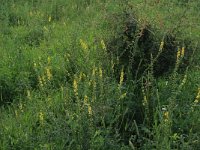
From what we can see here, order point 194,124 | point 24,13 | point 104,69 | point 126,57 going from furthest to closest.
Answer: point 24,13 → point 126,57 → point 104,69 → point 194,124

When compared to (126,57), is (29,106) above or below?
below

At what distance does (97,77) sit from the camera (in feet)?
11.9

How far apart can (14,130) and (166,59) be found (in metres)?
1.91

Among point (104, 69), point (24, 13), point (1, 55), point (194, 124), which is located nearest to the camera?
point (194, 124)

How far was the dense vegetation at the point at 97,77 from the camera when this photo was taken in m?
3.26

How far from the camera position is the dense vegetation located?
10.7 ft

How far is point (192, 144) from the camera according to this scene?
10.6 feet

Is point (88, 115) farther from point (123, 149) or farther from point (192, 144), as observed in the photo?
point (192, 144)

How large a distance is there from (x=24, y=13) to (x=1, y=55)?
5.47ft

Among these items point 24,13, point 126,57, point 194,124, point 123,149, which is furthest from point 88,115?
point 24,13

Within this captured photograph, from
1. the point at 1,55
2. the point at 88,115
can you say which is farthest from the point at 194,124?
the point at 1,55

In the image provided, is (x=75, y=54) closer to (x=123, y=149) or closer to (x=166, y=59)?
(x=166, y=59)

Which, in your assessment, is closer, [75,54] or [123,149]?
[123,149]

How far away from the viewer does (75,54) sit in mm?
4723
